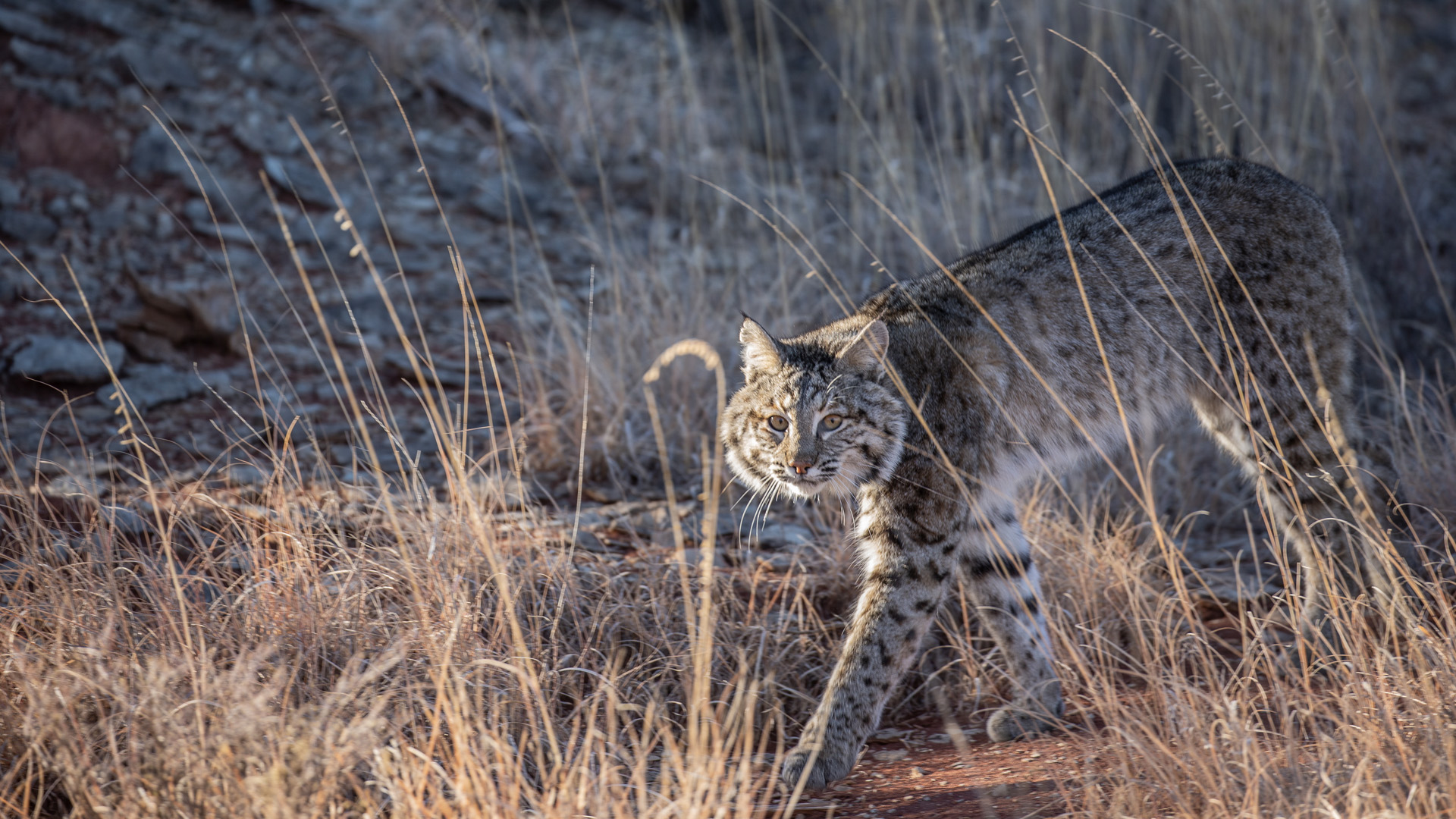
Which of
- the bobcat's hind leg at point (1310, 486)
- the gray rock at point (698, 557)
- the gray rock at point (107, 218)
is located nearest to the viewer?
the bobcat's hind leg at point (1310, 486)

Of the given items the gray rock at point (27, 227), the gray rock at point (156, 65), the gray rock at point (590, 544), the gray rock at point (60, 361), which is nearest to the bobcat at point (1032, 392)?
the gray rock at point (590, 544)

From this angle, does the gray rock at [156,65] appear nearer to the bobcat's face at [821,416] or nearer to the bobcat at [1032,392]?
the bobcat at [1032,392]

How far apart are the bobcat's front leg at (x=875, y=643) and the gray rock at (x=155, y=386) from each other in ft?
12.6

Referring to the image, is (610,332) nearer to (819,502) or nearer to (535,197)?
(819,502)

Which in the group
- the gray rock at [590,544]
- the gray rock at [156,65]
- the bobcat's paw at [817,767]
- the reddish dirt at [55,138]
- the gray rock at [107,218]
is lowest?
the bobcat's paw at [817,767]

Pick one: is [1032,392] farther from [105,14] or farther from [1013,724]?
[105,14]

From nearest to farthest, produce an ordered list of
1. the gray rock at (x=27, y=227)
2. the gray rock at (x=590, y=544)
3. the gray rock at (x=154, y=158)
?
the gray rock at (x=590, y=544), the gray rock at (x=27, y=227), the gray rock at (x=154, y=158)

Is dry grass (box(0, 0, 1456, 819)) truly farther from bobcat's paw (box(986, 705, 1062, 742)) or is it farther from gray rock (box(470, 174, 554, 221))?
gray rock (box(470, 174, 554, 221))

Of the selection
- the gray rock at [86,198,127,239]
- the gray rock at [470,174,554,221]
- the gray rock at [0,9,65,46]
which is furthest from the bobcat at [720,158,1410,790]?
the gray rock at [0,9,65,46]

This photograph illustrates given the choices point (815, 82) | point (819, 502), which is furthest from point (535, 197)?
point (819, 502)

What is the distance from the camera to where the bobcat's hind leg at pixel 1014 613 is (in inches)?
152

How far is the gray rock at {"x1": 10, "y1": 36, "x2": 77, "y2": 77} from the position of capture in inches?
315

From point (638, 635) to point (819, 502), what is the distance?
4.00 feet

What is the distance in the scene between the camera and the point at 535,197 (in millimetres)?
8055
